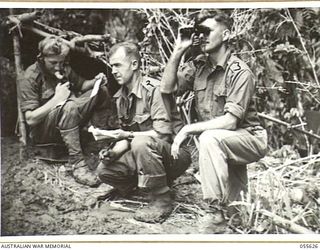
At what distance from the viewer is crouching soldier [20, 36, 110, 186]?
3475 mm

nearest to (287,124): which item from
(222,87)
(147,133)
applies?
(222,87)

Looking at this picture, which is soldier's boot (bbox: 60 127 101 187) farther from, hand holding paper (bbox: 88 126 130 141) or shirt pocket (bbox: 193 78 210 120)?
shirt pocket (bbox: 193 78 210 120)

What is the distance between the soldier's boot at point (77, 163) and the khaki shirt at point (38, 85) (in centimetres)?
24

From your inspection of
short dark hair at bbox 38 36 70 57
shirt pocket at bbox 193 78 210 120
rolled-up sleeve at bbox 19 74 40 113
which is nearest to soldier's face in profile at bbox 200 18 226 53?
shirt pocket at bbox 193 78 210 120

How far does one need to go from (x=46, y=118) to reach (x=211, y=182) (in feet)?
3.36

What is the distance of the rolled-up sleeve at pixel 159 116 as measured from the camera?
11.4ft

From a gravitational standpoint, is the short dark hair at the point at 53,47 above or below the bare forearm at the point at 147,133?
above

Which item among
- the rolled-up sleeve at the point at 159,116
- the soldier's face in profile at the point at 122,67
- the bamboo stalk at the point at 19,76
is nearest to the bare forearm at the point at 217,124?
the rolled-up sleeve at the point at 159,116

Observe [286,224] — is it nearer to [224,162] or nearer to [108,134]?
[224,162]

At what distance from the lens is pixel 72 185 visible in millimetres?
3477

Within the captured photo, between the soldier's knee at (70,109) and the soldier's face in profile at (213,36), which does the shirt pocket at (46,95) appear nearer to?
the soldier's knee at (70,109)

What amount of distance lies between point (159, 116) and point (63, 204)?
A: 2.46ft

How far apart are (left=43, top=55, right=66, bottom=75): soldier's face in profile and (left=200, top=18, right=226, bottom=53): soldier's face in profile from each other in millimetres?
830

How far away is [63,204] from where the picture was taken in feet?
11.3
